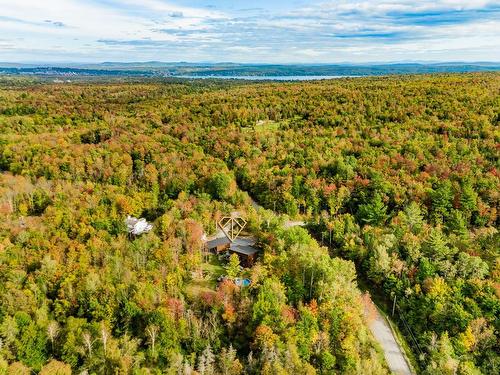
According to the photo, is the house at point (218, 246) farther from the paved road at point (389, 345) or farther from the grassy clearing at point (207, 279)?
the paved road at point (389, 345)

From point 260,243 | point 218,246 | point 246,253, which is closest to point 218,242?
point 218,246

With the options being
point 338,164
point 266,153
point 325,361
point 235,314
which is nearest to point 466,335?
point 325,361

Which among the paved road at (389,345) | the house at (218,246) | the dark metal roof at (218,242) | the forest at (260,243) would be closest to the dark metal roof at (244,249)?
the house at (218,246)

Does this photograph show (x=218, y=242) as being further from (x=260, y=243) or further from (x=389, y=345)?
(x=389, y=345)

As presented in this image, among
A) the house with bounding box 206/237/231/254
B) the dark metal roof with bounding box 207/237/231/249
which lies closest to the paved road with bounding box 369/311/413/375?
the house with bounding box 206/237/231/254

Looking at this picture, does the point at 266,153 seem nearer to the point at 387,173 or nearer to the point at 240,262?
the point at 387,173

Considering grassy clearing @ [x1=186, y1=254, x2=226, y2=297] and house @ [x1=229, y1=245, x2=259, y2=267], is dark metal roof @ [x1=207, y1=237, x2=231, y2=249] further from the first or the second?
house @ [x1=229, y1=245, x2=259, y2=267]
